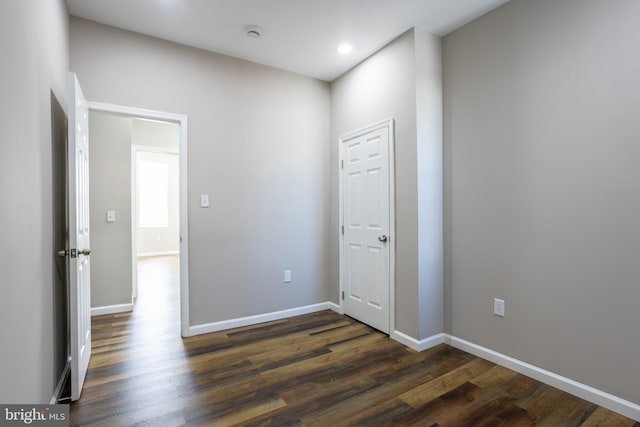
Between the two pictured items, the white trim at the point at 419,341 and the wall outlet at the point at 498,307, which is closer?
the wall outlet at the point at 498,307

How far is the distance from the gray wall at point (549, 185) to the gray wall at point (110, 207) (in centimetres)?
365

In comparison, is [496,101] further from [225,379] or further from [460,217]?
[225,379]

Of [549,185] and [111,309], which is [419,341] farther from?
[111,309]

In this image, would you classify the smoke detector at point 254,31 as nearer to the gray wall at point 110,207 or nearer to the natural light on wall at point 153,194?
the gray wall at point 110,207

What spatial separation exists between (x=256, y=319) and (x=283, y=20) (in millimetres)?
2872

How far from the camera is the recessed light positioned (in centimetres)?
303

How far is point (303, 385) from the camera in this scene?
2148 mm

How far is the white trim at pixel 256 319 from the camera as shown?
3.06 m

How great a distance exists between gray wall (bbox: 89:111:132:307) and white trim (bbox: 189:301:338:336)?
1.38 m

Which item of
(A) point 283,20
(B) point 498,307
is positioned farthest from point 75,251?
(B) point 498,307

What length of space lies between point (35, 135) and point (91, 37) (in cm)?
154

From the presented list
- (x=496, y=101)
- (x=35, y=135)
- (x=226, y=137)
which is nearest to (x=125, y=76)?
(x=226, y=137)

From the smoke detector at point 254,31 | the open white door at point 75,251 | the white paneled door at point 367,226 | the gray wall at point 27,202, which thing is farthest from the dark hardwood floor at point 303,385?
the smoke detector at point 254,31

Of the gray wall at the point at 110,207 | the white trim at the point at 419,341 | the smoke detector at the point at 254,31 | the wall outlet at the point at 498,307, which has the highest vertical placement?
the smoke detector at the point at 254,31
